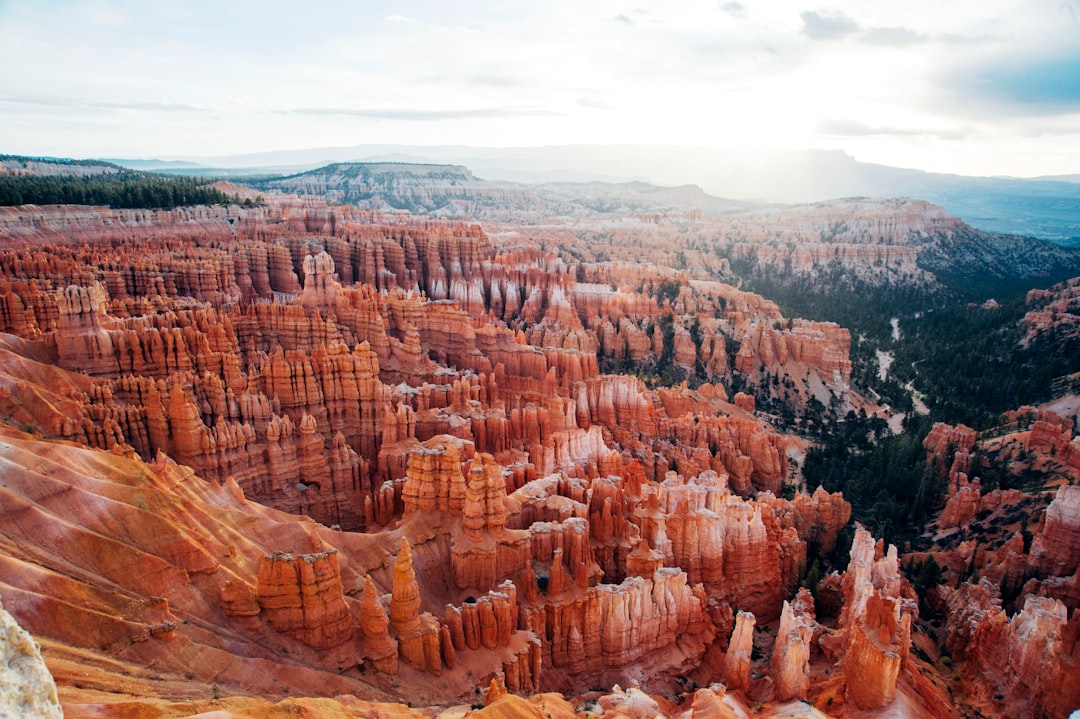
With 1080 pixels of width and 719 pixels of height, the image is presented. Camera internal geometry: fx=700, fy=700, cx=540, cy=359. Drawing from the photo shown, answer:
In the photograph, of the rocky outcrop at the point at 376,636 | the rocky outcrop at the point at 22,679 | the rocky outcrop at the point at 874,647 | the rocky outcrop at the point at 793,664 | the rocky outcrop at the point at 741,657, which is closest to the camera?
the rocky outcrop at the point at 22,679

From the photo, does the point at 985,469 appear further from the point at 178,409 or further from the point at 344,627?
the point at 178,409

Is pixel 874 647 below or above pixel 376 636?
below

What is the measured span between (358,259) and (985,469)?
47.8m

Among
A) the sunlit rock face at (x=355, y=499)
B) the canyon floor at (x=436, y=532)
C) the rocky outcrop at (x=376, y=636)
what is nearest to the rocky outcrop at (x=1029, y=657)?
the canyon floor at (x=436, y=532)

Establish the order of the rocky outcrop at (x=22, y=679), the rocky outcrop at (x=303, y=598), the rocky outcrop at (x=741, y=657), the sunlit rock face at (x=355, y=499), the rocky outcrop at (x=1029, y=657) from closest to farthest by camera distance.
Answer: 1. the rocky outcrop at (x=22, y=679)
2. the sunlit rock face at (x=355, y=499)
3. the rocky outcrop at (x=303, y=598)
4. the rocky outcrop at (x=1029, y=657)
5. the rocky outcrop at (x=741, y=657)

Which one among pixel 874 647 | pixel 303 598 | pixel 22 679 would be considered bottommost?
pixel 874 647

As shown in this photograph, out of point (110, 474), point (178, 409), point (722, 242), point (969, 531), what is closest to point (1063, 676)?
point (969, 531)

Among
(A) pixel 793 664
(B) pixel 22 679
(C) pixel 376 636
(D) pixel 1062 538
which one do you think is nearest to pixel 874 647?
(A) pixel 793 664

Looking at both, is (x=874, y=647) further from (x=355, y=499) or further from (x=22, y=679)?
(x=355, y=499)

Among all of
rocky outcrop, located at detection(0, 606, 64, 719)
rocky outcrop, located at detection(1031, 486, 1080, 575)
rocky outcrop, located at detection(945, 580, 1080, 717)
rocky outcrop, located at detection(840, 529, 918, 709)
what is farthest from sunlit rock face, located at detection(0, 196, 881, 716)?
rocky outcrop, located at detection(1031, 486, 1080, 575)

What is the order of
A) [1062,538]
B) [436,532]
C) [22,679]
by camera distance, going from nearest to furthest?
[22,679] → [436,532] → [1062,538]

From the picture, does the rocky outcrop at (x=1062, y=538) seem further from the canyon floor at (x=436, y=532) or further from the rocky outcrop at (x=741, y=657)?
the rocky outcrop at (x=741, y=657)

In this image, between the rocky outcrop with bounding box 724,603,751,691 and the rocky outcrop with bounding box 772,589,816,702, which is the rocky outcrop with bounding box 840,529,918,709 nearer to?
the rocky outcrop with bounding box 772,589,816,702

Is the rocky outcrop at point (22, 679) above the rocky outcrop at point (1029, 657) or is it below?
above
